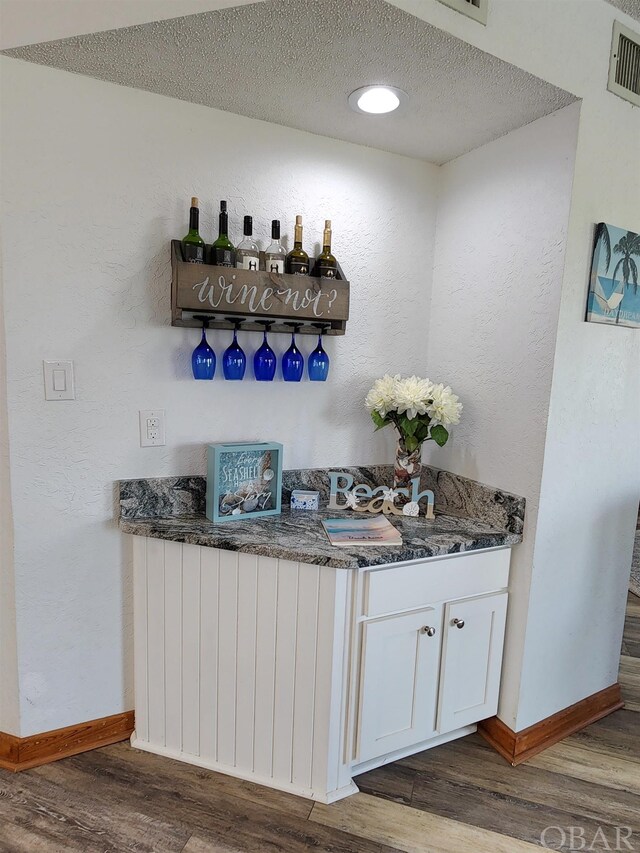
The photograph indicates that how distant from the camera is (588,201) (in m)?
1.63

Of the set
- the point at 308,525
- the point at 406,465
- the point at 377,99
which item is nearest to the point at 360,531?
the point at 308,525

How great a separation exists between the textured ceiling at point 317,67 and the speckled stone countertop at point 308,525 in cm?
123

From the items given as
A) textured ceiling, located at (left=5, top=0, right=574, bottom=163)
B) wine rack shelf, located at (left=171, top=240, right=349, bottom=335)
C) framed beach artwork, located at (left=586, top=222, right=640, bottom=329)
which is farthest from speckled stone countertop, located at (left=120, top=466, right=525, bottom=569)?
textured ceiling, located at (left=5, top=0, right=574, bottom=163)

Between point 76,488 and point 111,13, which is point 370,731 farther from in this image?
point 111,13

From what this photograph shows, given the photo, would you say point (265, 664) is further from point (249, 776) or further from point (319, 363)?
point (319, 363)

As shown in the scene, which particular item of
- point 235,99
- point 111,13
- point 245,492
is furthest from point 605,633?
point 111,13

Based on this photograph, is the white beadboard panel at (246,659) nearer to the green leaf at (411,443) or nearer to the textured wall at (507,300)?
the green leaf at (411,443)

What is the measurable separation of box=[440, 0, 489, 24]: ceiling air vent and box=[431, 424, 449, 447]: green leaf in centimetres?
120

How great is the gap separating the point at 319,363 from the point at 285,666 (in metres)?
1.02

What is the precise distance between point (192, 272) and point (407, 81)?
0.83m

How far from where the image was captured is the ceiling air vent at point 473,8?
127cm

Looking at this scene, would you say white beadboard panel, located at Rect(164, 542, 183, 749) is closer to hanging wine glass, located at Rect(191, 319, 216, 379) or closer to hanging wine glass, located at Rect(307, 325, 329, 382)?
hanging wine glass, located at Rect(191, 319, 216, 379)

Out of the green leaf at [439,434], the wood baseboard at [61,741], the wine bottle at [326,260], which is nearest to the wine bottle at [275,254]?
the wine bottle at [326,260]

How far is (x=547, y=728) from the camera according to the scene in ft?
6.19
